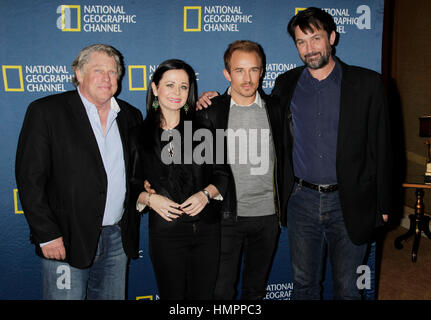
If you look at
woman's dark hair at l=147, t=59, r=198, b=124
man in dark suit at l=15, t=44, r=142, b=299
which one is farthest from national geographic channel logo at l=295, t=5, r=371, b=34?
man in dark suit at l=15, t=44, r=142, b=299

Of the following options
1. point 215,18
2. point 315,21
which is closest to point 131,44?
point 215,18

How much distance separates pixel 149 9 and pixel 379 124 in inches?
83.2

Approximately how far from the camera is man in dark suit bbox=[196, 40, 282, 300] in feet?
7.59

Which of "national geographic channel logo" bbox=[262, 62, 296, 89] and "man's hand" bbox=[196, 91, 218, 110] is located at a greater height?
"national geographic channel logo" bbox=[262, 62, 296, 89]

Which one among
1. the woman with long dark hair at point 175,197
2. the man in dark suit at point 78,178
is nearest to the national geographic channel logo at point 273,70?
the woman with long dark hair at point 175,197

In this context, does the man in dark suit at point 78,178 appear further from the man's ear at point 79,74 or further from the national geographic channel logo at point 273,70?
the national geographic channel logo at point 273,70

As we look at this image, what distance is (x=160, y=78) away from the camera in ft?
6.60

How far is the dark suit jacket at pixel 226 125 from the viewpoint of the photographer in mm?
2301

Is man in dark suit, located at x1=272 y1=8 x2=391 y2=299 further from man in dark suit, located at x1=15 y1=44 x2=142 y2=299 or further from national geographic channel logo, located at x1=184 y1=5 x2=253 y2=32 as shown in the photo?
man in dark suit, located at x1=15 y1=44 x2=142 y2=299

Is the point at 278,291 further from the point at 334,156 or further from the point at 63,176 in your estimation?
the point at 63,176

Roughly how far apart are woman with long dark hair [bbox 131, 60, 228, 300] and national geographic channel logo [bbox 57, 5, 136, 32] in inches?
42.9

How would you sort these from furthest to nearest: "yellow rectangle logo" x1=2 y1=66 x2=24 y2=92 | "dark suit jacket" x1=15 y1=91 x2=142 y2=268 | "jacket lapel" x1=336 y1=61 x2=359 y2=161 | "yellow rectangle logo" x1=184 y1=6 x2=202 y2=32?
1. "yellow rectangle logo" x1=184 y1=6 x2=202 y2=32
2. "yellow rectangle logo" x1=2 y1=66 x2=24 y2=92
3. "jacket lapel" x1=336 y1=61 x2=359 y2=161
4. "dark suit jacket" x1=15 y1=91 x2=142 y2=268
